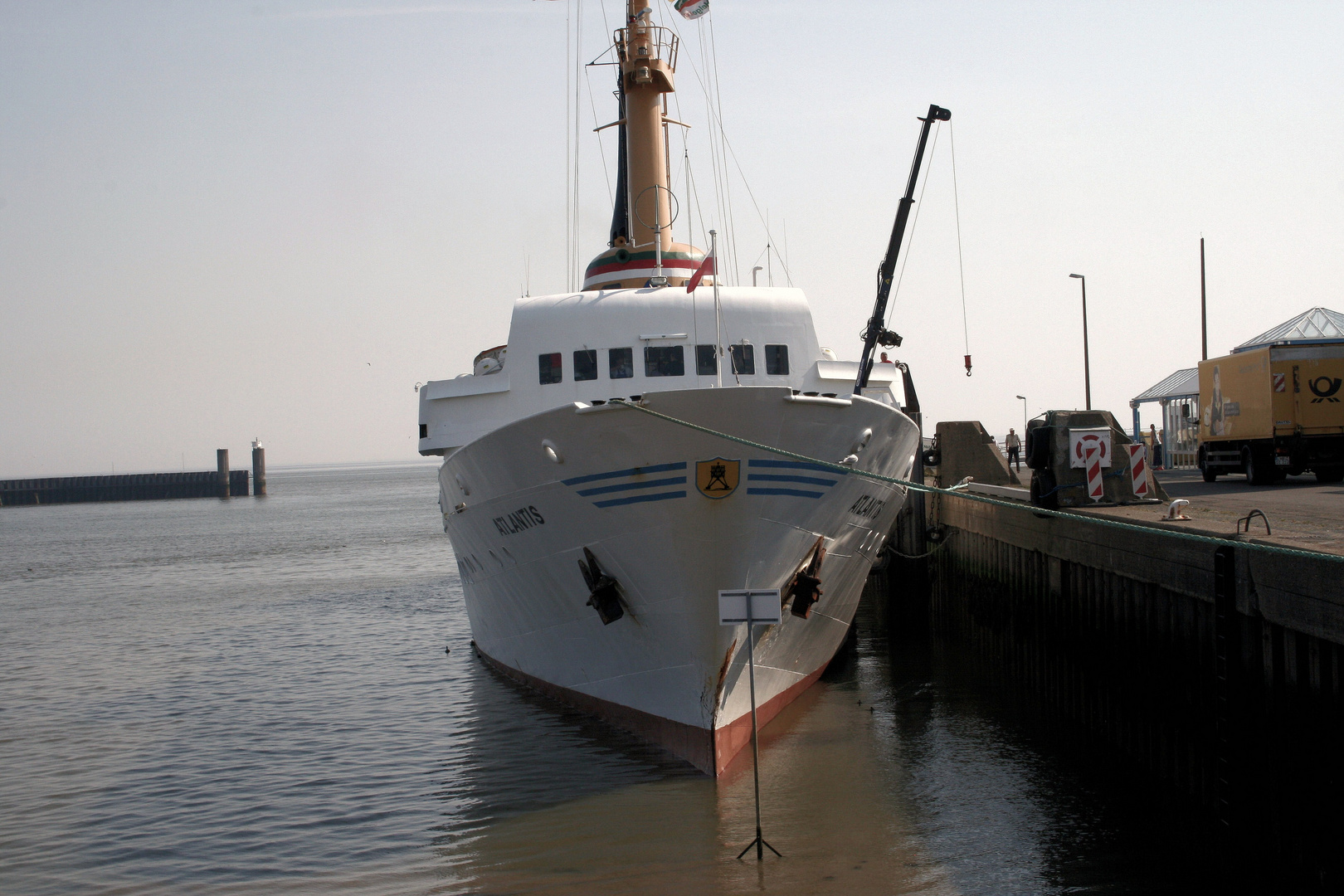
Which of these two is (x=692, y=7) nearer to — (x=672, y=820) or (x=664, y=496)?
(x=664, y=496)

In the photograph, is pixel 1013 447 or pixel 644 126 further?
pixel 1013 447

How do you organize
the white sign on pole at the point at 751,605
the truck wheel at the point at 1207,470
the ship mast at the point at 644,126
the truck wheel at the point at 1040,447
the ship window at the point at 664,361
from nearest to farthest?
1. the white sign on pole at the point at 751,605
2. the truck wheel at the point at 1040,447
3. the ship window at the point at 664,361
4. the ship mast at the point at 644,126
5. the truck wheel at the point at 1207,470

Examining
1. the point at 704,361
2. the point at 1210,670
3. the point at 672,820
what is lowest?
the point at 672,820

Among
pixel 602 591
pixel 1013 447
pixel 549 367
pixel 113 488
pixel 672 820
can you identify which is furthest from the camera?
pixel 113 488

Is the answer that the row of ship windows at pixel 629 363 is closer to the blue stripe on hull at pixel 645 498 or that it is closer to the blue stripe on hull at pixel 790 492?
the blue stripe on hull at pixel 790 492

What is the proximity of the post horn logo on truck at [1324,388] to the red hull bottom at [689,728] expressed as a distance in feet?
41.6

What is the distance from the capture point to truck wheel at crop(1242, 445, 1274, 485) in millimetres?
19109

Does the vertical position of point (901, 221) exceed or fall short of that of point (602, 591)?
it exceeds it

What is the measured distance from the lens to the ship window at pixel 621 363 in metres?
12.9

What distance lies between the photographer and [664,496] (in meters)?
9.37

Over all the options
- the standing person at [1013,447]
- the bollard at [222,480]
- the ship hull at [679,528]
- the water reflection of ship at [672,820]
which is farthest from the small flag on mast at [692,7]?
the bollard at [222,480]

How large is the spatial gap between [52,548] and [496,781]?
155 feet

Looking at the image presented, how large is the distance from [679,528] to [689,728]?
2.16 metres

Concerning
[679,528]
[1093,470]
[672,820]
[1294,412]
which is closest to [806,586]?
[679,528]
